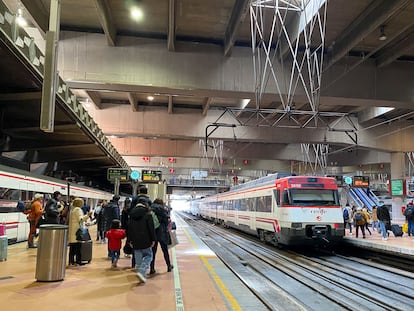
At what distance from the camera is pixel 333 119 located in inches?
1030

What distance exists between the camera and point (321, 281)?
10.2 m

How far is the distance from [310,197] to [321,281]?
5407mm

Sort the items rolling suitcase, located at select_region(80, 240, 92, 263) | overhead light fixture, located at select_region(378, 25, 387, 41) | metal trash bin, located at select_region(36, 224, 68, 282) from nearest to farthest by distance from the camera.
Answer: metal trash bin, located at select_region(36, 224, 68, 282), rolling suitcase, located at select_region(80, 240, 92, 263), overhead light fixture, located at select_region(378, 25, 387, 41)

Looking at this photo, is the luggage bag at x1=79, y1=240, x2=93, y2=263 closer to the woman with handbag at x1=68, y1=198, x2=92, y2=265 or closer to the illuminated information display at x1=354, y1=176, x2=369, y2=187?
the woman with handbag at x1=68, y1=198, x2=92, y2=265

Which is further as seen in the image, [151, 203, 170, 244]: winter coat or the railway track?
[151, 203, 170, 244]: winter coat

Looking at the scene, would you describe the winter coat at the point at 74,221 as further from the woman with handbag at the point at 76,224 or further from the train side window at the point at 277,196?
the train side window at the point at 277,196

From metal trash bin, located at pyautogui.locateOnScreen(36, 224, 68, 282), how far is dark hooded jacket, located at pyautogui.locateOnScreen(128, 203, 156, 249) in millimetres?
1291

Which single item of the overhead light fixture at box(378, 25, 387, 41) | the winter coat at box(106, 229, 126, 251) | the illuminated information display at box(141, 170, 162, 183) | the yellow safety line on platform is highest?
the overhead light fixture at box(378, 25, 387, 41)

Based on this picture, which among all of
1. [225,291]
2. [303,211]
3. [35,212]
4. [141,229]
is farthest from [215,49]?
[225,291]

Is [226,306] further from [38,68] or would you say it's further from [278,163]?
[278,163]

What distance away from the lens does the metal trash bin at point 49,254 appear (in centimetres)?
757

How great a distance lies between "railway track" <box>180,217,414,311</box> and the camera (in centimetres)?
793

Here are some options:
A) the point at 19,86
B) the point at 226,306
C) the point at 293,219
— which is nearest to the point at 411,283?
the point at 293,219

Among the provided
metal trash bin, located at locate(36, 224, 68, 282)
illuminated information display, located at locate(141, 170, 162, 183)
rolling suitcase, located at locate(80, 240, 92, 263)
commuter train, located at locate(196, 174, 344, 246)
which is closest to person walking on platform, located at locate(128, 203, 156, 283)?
metal trash bin, located at locate(36, 224, 68, 282)
